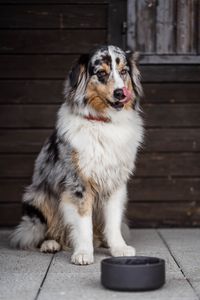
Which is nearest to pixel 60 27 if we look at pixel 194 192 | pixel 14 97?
pixel 14 97

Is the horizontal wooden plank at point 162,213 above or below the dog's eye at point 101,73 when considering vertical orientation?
below

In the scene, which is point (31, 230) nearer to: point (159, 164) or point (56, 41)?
point (159, 164)

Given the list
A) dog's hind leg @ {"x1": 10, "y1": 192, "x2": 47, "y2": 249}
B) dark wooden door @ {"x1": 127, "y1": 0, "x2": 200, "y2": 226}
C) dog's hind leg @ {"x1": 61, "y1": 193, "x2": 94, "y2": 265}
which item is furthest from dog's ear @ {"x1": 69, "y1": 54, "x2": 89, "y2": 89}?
dark wooden door @ {"x1": 127, "y1": 0, "x2": 200, "y2": 226}

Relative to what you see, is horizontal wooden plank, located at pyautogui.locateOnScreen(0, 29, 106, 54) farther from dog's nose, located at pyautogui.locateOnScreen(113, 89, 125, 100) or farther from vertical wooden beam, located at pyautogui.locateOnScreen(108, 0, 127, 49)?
dog's nose, located at pyautogui.locateOnScreen(113, 89, 125, 100)

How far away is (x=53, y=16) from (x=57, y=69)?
0.49 metres

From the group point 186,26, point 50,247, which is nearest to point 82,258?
point 50,247

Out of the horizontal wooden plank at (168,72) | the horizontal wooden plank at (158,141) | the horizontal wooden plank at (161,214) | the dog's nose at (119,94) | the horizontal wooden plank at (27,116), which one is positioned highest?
the horizontal wooden plank at (168,72)

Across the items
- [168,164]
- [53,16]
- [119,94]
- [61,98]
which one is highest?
[53,16]

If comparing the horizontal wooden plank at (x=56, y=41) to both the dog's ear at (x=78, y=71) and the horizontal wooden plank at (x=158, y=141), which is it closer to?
the horizontal wooden plank at (x=158, y=141)

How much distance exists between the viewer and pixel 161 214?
6.38 meters

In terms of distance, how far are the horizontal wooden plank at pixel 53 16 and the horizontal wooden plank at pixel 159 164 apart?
4.05ft

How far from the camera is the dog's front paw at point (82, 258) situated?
463 cm

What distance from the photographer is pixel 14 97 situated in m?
6.30

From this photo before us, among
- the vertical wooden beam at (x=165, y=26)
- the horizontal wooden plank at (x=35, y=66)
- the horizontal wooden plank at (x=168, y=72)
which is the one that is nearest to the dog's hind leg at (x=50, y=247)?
the horizontal wooden plank at (x=35, y=66)
